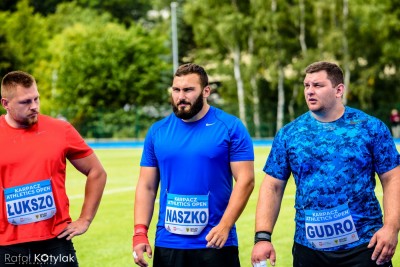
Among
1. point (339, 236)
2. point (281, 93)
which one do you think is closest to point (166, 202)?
point (339, 236)

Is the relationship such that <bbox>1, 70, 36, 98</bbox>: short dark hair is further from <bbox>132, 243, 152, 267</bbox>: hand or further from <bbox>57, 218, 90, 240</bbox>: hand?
<bbox>132, 243, 152, 267</bbox>: hand

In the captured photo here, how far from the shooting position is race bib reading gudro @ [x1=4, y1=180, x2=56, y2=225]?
531cm

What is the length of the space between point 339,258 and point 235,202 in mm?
764

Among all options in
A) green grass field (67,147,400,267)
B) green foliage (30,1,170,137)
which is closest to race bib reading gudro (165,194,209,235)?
green grass field (67,147,400,267)

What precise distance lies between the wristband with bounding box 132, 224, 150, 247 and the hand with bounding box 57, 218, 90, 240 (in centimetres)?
33

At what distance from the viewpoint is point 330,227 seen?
4961mm

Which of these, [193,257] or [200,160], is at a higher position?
[200,160]

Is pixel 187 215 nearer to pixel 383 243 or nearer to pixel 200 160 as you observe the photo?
pixel 200 160

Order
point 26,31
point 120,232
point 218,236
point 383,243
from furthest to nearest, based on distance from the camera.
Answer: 1. point 26,31
2. point 120,232
3. point 218,236
4. point 383,243

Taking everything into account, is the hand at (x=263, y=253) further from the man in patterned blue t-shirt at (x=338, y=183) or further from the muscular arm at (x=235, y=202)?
the muscular arm at (x=235, y=202)

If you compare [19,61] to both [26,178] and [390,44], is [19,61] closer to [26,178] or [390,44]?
[390,44]

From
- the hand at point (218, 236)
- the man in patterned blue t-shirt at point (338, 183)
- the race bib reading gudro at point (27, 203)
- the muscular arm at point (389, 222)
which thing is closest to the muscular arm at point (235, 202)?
the hand at point (218, 236)

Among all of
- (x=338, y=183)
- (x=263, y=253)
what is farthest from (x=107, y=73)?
(x=338, y=183)

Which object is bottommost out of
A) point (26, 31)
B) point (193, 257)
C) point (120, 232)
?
point (26, 31)
